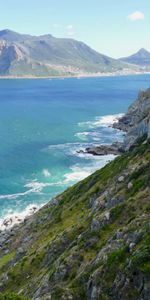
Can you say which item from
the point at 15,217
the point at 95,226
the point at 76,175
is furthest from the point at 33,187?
the point at 95,226

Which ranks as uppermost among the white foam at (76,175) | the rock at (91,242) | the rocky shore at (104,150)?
the rock at (91,242)

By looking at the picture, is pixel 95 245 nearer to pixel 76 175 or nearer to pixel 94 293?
pixel 94 293

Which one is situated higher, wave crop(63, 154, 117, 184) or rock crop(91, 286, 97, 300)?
rock crop(91, 286, 97, 300)

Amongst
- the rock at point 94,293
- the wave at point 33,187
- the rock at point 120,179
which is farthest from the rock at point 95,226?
the wave at point 33,187

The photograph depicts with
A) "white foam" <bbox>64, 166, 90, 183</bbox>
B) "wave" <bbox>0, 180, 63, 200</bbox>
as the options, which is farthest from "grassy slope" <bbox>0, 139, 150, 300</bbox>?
"white foam" <bbox>64, 166, 90, 183</bbox>

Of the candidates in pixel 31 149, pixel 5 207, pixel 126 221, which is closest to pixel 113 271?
pixel 126 221

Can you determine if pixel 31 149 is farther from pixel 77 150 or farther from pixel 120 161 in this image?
pixel 120 161

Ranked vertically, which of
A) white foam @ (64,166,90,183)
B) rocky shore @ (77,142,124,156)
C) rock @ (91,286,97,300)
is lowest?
white foam @ (64,166,90,183)

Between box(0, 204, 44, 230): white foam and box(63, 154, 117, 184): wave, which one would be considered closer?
box(0, 204, 44, 230): white foam

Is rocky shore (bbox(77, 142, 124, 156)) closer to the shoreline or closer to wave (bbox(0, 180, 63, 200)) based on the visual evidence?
wave (bbox(0, 180, 63, 200))

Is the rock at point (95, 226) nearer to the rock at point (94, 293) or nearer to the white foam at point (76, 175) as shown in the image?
the rock at point (94, 293)
